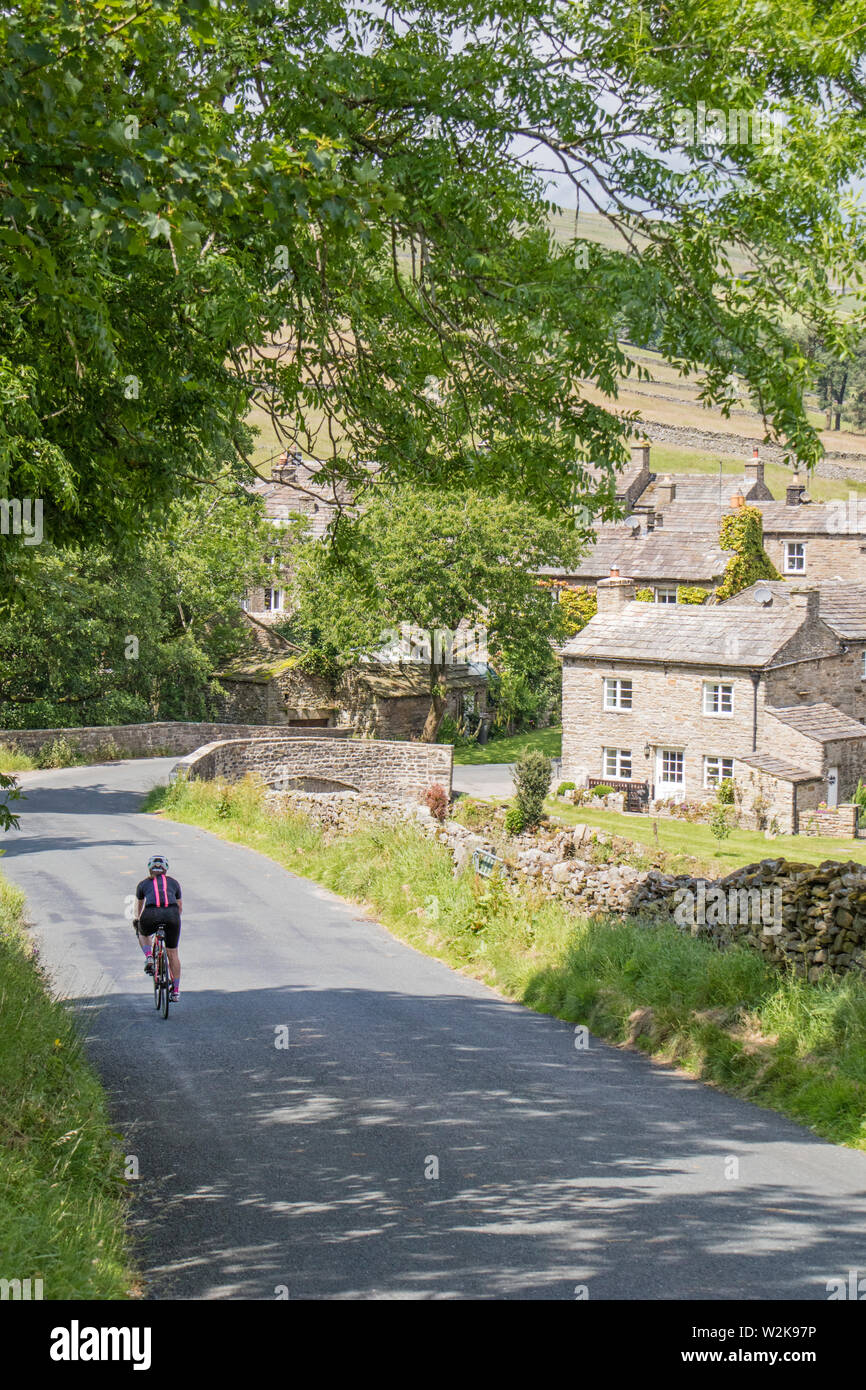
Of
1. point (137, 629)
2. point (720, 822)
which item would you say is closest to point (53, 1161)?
point (720, 822)

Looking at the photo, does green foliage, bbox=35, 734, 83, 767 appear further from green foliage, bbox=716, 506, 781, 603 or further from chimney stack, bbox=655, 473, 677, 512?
chimney stack, bbox=655, 473, 677, 512

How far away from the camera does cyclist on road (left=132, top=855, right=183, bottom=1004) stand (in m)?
13.3

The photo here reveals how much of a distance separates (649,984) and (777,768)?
89.8 ft

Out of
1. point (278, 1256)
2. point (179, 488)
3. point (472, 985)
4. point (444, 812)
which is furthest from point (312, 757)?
point (278, 1256)

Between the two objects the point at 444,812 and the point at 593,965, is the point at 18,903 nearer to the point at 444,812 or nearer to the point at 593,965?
the point at 593,965

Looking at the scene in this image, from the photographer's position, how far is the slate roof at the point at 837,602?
4350 cm

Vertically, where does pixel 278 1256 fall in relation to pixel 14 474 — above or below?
below

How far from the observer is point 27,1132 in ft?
25.5

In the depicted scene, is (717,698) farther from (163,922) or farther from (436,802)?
(163,922)

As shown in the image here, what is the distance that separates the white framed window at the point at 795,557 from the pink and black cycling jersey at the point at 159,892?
174 feet

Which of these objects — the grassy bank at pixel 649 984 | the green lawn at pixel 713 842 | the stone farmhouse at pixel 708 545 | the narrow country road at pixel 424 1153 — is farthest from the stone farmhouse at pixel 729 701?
the narrow country road at pixel 424 1153

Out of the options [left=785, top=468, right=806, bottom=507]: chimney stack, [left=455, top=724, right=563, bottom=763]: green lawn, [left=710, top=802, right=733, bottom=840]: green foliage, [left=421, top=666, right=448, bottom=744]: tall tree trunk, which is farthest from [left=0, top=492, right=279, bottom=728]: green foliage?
[left=785, top=468, right=806, bottom=507]: chimney stack

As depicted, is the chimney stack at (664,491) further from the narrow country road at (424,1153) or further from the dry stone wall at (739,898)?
the narrow country road at (424,1153)

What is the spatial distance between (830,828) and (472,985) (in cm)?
2478
